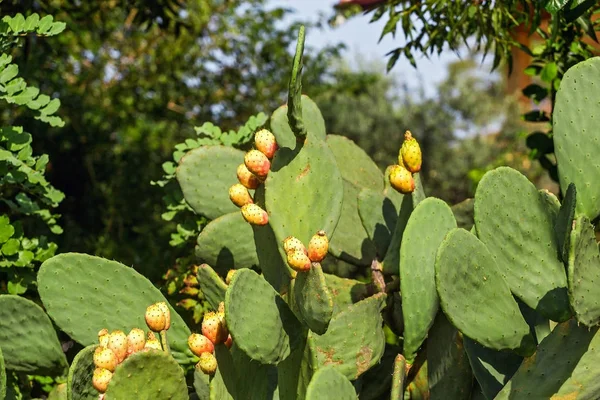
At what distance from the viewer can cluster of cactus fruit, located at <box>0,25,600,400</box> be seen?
85.7 inches

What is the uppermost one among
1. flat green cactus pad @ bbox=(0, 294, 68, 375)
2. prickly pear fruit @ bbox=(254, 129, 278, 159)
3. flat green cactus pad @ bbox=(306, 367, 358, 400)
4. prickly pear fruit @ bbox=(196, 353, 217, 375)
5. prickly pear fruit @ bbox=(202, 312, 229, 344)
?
prickly pear fruit @ bbox=(254, 129, 278, 159)

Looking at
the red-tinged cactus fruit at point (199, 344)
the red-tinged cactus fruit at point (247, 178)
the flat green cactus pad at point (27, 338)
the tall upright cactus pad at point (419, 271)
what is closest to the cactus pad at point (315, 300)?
the red-tinged cactus fruit at point (199, 344)

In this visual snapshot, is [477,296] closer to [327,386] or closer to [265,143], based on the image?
[327,386]

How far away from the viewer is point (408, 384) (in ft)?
9.21

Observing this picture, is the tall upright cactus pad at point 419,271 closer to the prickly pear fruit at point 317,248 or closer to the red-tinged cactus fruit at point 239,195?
the prickly pear fruit at point 317,248

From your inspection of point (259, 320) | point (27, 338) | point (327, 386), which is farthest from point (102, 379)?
point (27, 338)

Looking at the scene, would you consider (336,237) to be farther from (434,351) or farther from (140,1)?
(140,1)

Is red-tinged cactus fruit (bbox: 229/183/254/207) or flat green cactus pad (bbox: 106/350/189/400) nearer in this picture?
flat green cactus pad (bbox: 106/350/189/400)

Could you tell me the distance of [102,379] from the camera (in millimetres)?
2041

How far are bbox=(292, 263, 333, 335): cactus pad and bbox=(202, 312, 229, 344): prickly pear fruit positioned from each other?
8.0 inches

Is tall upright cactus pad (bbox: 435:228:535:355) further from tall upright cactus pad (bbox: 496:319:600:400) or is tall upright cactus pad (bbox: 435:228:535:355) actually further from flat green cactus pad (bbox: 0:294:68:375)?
flat green cactus pad (bbox: 0:294:68:375)

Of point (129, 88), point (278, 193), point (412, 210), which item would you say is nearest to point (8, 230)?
point (278, 193)

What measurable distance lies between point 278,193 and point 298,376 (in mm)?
495

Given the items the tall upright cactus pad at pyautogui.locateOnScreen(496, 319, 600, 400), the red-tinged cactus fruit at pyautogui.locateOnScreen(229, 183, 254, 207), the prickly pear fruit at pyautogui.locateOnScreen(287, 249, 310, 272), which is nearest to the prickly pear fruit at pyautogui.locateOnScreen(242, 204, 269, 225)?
the red-tinged cactus fruit at pyautogui.locateOnScreen(229, 183, 254, 207)
